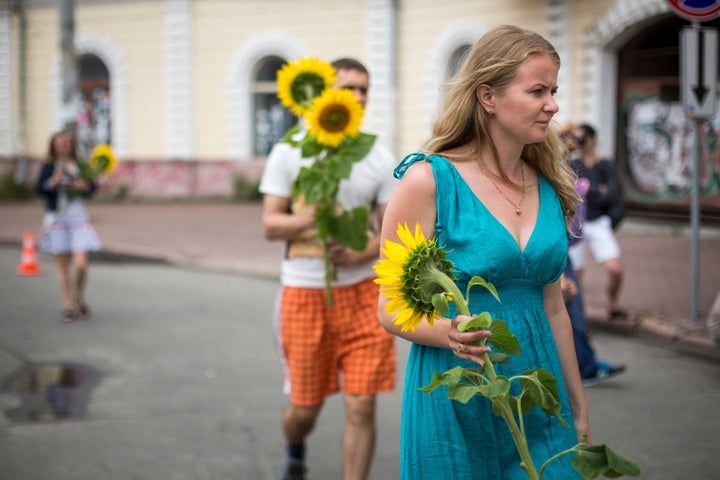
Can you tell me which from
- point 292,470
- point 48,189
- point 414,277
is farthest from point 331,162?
point 48,189

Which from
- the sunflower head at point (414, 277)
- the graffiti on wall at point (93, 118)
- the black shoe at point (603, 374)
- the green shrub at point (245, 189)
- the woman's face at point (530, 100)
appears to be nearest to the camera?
the sunflower head at point (414, 277)

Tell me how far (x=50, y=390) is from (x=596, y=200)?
4.55 m

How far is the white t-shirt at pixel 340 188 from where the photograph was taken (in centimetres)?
449

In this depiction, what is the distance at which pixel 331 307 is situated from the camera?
14.5 ft

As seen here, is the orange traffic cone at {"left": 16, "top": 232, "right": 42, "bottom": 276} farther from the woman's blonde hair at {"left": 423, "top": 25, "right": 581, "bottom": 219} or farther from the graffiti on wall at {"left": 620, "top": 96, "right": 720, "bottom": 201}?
the graffiti on wall at {"left": 620, "top": 96, "right": 720, "bottom": 201}

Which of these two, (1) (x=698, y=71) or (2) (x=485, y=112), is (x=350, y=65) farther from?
(1) (x=698, y=71)

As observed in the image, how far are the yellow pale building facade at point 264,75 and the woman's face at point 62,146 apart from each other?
8.57 meters

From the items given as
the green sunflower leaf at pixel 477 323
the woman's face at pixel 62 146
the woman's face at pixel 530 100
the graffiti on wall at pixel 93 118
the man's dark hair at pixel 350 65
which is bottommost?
the green sunflower leaf at pixel 477 323

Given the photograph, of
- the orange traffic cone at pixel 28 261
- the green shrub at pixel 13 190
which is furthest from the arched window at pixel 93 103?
the orange traffic cone at pixel 28 261

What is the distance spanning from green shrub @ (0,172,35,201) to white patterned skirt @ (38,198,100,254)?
52.8ft

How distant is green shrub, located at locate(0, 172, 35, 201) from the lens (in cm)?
2430

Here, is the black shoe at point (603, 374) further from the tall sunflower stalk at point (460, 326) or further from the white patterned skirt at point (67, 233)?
the white patterned skirt at point (67, 233)

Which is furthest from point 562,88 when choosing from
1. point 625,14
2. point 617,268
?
point 617,268

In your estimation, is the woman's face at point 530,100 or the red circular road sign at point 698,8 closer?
the woman's face at point 530,100
